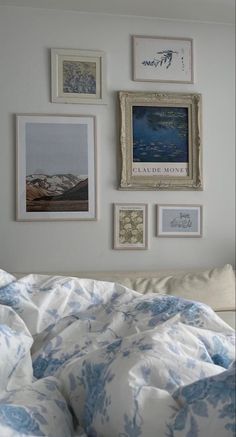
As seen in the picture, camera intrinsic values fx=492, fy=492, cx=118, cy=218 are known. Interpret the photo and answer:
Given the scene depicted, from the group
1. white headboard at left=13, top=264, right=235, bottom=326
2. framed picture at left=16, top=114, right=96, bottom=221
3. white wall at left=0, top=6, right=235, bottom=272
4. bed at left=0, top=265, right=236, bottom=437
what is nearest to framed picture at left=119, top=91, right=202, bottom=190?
white wall at left=0, top=6, right=235, bottom=272

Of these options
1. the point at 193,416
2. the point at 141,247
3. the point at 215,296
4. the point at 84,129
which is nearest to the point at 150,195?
the point at 141,247

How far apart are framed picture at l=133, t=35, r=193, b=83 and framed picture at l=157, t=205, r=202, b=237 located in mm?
736

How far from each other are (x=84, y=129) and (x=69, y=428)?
194 centimetres

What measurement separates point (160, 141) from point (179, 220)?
18.3 inches

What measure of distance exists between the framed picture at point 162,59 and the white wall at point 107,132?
0.13 ft

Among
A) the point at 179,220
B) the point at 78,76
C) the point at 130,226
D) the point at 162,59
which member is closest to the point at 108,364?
the point at 130,226

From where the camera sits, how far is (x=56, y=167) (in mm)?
2684

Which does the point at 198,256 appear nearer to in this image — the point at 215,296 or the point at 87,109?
the point at 215,296

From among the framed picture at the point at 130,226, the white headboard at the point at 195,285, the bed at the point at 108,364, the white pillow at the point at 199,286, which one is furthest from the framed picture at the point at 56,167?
the bed at the point at 108,364

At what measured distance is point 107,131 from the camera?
2756mm

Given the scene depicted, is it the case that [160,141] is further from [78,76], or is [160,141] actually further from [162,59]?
[78,76]

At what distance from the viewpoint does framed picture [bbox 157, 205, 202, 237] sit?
281cm

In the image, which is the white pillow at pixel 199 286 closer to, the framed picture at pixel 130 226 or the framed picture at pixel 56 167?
the framed picture at pixel 130 226

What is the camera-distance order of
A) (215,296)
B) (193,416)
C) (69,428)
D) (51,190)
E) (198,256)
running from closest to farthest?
(193,416) → (69,428) → (215,296) → (51,190) → (198,256)
